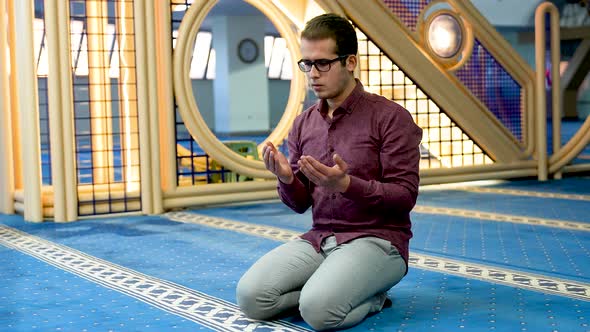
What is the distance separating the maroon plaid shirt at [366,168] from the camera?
3.25 m

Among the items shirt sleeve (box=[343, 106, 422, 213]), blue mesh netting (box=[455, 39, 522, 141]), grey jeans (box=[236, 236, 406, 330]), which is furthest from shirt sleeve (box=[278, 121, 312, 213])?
blue mesh netting (box=[455, 39, 522, 141])

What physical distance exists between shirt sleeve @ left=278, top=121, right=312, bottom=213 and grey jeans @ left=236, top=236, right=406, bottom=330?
0.56 feet

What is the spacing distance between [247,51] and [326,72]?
19020 millimetres

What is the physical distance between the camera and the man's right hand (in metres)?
3.10

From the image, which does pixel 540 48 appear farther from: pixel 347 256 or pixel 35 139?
pixel 347 256

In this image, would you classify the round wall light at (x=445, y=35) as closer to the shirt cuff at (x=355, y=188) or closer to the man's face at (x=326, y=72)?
the man's face at (x=326, y=72)

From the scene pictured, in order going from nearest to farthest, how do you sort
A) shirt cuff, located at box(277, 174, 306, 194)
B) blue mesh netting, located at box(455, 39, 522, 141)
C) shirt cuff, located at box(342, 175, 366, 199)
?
1. shirt cuff, located at box(342, 175, 366, 199)
2. shirt cuff, located at box(277, 174, 306, 194)
3. blue mesh netting, located at box(455, 39, 522, 141)

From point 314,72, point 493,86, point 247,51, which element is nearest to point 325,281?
point 314,72

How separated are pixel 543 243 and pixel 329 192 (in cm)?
223

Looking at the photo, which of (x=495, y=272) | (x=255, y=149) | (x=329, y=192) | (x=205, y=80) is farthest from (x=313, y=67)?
(x=205, y=80)

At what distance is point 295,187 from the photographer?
11.1 feet

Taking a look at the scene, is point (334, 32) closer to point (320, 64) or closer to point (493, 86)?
point (320, 64)

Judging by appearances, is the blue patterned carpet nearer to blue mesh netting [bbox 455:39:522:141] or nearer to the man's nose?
the man's nose

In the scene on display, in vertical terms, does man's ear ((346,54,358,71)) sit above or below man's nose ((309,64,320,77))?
above
